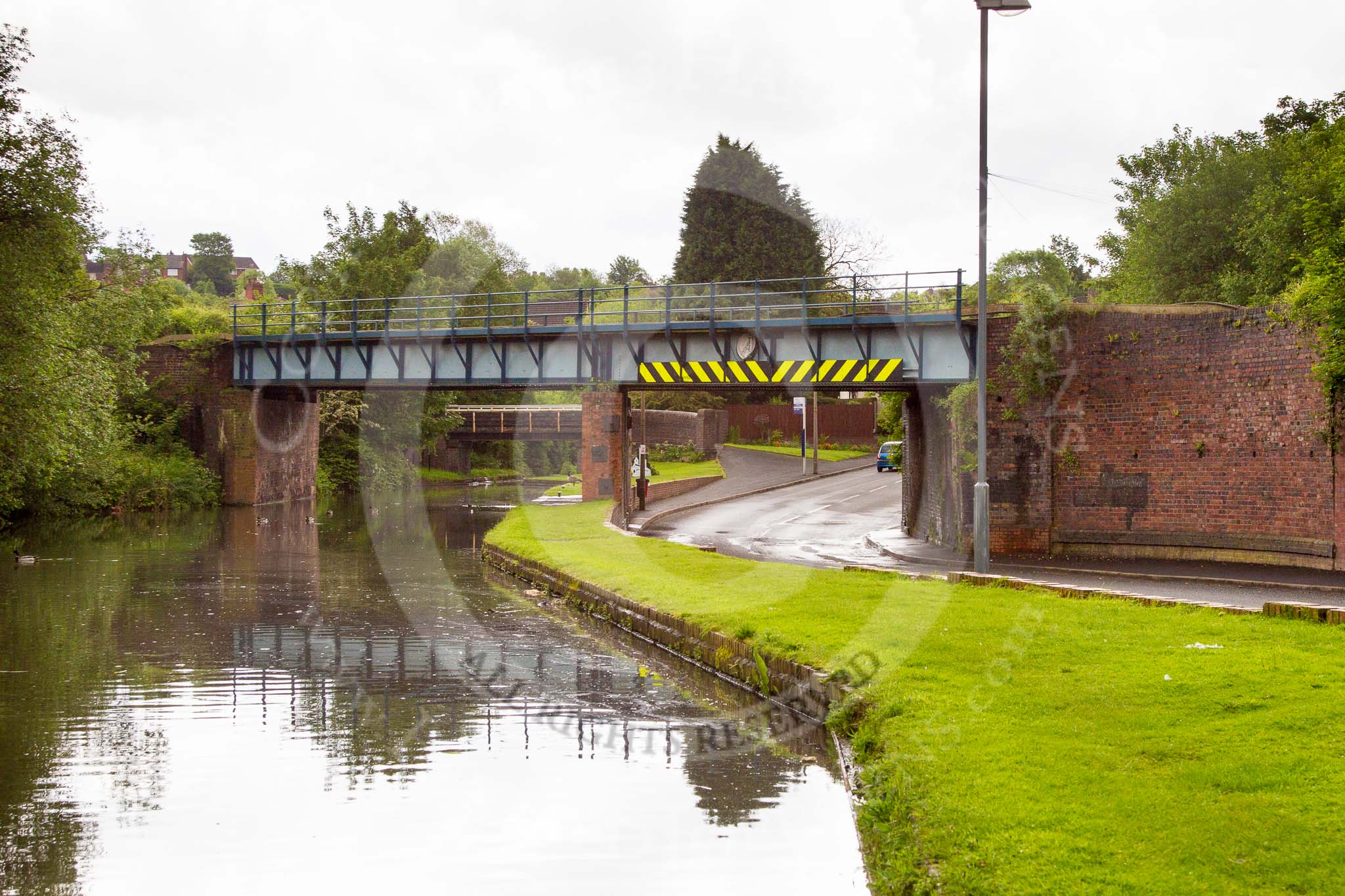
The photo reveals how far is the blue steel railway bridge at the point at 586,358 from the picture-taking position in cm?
2722

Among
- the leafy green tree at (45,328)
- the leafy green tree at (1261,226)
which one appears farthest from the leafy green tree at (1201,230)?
the leafy green tree at (45,328)

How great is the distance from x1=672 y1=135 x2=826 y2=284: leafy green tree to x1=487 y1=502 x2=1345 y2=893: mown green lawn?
50.2m

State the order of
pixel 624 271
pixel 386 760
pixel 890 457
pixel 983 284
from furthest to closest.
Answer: pixel 624 271
pixel 890 457
pixel 983 284
pixel 386 760

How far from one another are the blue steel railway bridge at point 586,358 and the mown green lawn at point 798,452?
54.4ft

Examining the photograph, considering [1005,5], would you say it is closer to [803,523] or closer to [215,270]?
[803,523]

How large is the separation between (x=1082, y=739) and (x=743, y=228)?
57.6 m

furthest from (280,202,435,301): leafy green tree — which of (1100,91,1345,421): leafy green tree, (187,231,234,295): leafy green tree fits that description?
(187,231,234,295): leafy green tree

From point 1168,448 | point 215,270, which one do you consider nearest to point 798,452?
point 1168,448

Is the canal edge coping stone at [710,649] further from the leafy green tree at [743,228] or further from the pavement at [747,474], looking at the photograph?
the leafy green tree at [743,228]

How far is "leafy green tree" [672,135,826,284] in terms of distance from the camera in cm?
6366

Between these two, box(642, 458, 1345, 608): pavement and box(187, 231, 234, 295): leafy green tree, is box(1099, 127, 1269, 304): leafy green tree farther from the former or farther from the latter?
box(187, 231, 234, 295): leafy green tree

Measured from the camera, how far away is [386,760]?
988 cm

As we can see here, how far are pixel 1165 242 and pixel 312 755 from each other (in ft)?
90.5

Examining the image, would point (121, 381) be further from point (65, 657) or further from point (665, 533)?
point (65, 657)
